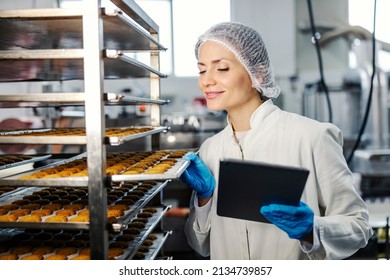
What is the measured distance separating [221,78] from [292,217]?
0.51m

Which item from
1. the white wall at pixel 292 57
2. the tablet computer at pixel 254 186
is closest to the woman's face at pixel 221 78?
the tablet computer at pixel 254 186

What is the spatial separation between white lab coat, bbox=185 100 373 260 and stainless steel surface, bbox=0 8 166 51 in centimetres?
50

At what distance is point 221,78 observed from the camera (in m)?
1.47

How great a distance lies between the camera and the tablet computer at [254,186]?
1.10m

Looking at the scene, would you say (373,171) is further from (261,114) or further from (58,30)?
(58,30)

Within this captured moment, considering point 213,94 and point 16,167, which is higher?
point 213,94

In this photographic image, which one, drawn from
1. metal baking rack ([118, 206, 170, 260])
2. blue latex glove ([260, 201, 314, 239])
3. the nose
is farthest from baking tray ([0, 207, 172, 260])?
the nose

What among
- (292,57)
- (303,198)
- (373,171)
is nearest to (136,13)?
(303,198)

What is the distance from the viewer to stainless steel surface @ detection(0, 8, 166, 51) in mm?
1114

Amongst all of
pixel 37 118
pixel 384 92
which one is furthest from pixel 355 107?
pixel 37 118

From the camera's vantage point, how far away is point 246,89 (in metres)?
1.55

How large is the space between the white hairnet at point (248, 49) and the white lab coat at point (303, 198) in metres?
0.07

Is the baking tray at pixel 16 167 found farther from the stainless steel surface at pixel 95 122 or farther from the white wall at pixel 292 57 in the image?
the white wall at pixel 292 57
